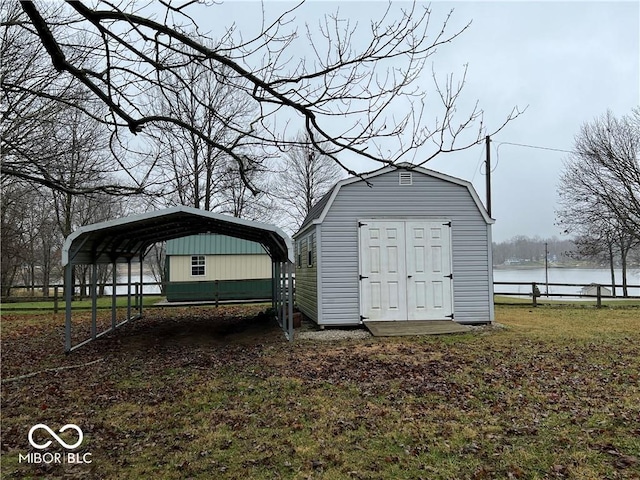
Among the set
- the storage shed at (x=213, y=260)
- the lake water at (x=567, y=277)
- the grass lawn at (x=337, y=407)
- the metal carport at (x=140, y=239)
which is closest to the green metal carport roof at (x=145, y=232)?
the metal carport at (x=140, y=239)

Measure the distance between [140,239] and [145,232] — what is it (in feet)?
4.30

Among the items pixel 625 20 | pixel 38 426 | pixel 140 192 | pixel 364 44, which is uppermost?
pixel 625 20

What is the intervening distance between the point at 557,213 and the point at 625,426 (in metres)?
22.1

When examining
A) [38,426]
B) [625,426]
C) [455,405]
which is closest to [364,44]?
[455,405]

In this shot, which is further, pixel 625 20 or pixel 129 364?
pixel 129 364

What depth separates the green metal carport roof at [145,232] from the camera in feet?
25.8

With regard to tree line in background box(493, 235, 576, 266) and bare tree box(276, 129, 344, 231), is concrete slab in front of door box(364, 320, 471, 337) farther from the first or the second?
tree line in background box(493, 235, 576, 266)

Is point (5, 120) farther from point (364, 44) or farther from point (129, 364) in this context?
point (364, 44)

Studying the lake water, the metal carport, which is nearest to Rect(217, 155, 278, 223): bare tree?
the metal carport

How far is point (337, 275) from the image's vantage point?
1033 centimetres

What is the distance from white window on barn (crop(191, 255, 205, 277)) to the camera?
71.3 ft

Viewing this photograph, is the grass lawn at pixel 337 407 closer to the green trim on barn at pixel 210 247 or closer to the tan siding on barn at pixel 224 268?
the tan siding on barn at pixel 224 268

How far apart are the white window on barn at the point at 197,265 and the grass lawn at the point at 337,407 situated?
12.7 metres

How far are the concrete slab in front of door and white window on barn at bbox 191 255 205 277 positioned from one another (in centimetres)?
1336
